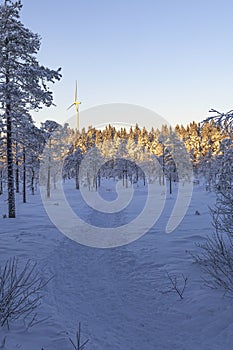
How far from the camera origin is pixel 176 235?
1262cm

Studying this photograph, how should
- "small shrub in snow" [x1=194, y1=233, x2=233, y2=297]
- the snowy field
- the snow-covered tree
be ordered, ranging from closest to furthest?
the snowy field, "small shrub in snow" [x1=194, y1=233, x2=233, y2=297], the snow-covered tree

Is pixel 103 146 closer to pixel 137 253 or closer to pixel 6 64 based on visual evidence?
pixel 6 64

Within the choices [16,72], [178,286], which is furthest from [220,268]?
[16,72]

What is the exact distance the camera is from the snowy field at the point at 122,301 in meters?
4.80

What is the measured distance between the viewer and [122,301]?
6.71 metres

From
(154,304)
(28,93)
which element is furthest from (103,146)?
(154,304)

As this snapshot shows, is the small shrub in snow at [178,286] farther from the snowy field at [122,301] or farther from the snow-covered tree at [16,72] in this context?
the snow-covered tree at [16,72]

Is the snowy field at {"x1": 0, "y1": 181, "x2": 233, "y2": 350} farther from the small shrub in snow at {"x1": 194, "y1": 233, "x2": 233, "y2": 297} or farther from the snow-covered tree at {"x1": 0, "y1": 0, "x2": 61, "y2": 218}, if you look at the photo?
the snow-covered tree at {"x1": 0, "y1": 0, "x2": 61, "y2": 218}

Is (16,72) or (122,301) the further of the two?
(16,72)

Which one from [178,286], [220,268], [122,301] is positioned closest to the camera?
[220,268]

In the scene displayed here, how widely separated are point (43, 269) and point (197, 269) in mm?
4473

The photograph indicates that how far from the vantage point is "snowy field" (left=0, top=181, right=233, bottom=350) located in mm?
4805

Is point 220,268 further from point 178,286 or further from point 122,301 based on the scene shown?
point 122,301

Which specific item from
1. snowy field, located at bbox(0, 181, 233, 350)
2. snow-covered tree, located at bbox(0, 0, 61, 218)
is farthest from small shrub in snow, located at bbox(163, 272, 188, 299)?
snow-covered tree, located at bbox(0, 0, 61, 218)
